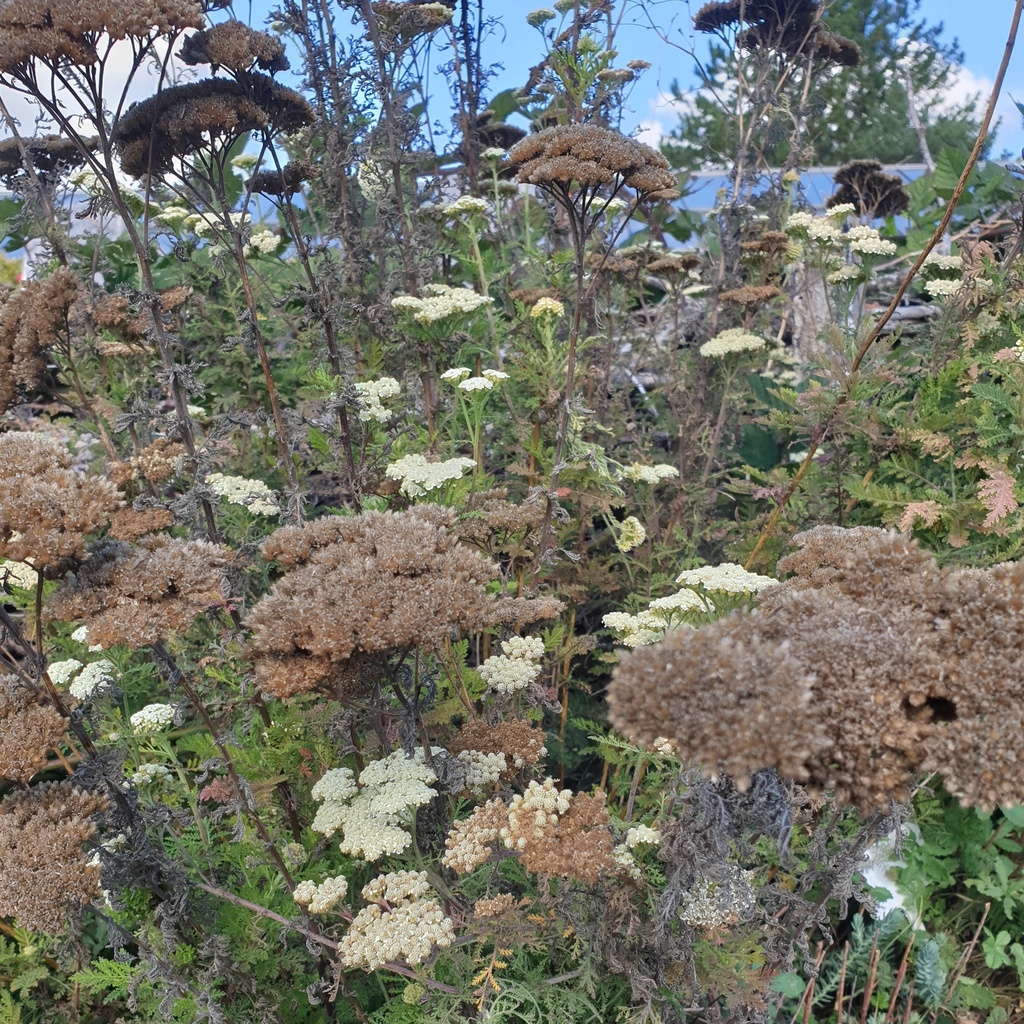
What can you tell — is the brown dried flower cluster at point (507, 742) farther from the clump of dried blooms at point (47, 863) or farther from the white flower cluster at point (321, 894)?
the clump of dried blooms at point (47, 863)

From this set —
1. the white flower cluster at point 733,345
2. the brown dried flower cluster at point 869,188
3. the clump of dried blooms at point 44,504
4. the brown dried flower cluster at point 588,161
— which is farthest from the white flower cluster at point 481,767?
the brown dried flower cluster at point 869,188

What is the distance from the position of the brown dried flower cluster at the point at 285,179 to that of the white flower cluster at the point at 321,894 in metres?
2.53

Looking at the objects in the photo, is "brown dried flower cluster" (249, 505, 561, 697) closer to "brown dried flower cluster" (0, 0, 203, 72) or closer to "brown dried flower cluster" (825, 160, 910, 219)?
"brown dried flower cluster" (0, 0, 203, 72)

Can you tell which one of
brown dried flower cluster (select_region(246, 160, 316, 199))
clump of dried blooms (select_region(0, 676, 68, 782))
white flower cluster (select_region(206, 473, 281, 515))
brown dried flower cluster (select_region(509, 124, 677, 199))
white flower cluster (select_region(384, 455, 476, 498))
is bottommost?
clump of dried blooms (select_region(0, 676, 68, 782))

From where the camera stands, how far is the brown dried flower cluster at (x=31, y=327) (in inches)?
114

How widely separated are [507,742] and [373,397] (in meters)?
1.43

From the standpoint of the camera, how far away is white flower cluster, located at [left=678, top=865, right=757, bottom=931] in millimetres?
1783

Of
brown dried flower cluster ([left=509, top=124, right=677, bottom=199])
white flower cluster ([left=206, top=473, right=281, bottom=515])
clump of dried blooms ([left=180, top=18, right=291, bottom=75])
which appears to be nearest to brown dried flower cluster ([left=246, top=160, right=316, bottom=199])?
clump of dried blooms ([left=180, top=18, right=291, bottom=75])

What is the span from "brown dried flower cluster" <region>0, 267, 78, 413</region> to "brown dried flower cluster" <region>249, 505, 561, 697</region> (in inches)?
63.5

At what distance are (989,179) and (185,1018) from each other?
7774mm

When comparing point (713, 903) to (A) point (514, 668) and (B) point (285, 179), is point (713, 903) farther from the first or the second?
(B) point (285, 179)

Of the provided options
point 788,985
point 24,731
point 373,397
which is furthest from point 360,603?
point 788,985

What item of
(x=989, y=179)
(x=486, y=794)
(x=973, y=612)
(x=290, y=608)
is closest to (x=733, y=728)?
(x=973, y=612)

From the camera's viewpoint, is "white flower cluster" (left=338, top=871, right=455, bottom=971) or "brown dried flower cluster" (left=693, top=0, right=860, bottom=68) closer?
"white flower cluster" (left=338, top=871, right=455, bottom=971)
